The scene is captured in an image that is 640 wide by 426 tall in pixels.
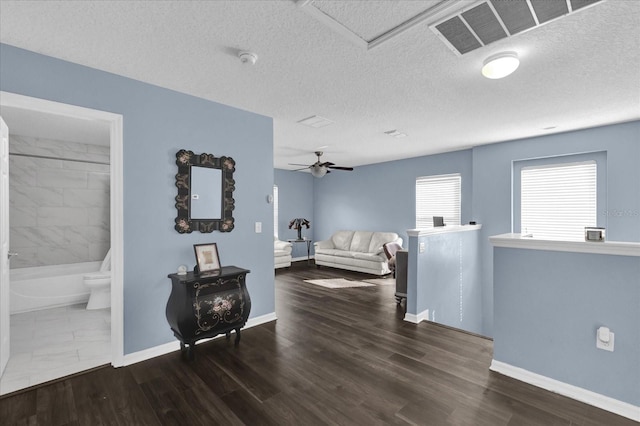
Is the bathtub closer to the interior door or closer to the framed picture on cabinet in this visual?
the interior door

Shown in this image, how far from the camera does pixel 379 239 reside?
713 cm

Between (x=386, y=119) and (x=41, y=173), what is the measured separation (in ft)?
17.8

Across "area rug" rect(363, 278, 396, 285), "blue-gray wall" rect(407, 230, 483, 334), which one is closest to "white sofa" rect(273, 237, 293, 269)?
"area rug" rect(363, 278, 396, 285)

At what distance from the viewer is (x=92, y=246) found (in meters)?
5.18

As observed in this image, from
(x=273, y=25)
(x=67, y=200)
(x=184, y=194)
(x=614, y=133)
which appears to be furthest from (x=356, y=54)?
(x=67, y=200)

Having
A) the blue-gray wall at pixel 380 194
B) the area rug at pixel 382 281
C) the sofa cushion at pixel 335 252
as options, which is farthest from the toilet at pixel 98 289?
the blue-gray wall at pixel 380 194

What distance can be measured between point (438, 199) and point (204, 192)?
5.06 m

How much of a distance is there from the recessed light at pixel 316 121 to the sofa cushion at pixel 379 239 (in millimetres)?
3578

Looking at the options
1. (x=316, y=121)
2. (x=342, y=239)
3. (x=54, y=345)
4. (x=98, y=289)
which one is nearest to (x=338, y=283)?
(x=342, y=239)

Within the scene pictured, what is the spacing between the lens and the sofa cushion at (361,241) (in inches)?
289

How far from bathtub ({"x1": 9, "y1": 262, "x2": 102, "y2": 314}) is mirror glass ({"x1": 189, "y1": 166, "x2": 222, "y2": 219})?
9.51 ft

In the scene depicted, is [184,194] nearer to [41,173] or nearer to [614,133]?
[41,173]

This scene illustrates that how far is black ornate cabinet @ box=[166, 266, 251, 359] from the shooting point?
2725 mm

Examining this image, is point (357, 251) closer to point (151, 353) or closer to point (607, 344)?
point (151, 353)
